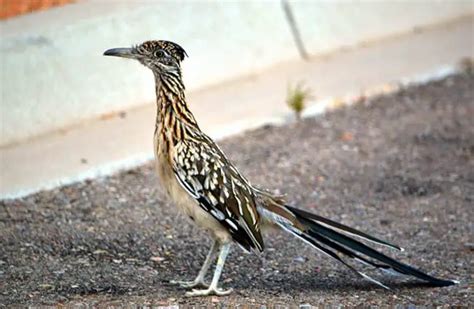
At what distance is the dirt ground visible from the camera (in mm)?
7141

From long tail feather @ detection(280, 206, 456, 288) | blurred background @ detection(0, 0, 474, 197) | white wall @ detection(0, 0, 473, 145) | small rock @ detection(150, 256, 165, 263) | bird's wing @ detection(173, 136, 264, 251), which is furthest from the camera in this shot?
white wall @ detection(0, 0, 473, 145)

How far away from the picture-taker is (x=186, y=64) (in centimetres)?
1094

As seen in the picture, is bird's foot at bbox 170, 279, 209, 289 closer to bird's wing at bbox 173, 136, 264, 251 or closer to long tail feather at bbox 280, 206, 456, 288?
bird's wing at bbox 173, 136, 264, 251

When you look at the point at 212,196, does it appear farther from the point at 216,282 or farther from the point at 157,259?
the point at 157,259

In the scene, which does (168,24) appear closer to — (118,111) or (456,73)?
(118,111)

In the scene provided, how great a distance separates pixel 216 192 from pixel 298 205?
2.11m

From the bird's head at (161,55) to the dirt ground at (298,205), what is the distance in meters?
1.31

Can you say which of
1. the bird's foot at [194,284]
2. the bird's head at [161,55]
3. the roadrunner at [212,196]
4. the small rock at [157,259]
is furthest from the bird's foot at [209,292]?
the bird's head at [161,55]

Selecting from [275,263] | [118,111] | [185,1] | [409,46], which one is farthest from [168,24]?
[275,263]

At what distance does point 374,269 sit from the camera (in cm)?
781

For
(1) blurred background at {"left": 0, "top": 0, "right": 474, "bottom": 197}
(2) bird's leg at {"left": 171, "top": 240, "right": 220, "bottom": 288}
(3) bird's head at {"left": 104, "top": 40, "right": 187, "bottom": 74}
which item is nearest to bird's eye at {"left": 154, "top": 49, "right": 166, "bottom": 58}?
(3) bird's head at {"left": 104, "top": 40, "right": 187, "bottom": 74}

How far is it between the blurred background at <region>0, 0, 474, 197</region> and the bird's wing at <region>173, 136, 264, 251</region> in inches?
89.8

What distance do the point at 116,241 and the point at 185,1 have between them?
3.69 m

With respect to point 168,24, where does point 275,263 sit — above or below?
below
